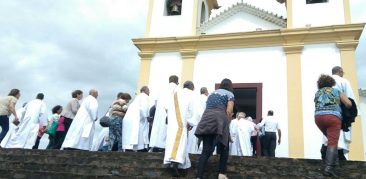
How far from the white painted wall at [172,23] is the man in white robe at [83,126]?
7.14 m

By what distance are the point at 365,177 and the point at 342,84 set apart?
179 cm

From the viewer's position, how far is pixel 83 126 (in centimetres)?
854

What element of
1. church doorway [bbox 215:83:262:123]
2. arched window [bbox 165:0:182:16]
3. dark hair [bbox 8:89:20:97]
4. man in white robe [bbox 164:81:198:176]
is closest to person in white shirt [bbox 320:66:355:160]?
man in white robe [bbox 164:81:198:176]

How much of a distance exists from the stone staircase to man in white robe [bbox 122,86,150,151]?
1.19 meters

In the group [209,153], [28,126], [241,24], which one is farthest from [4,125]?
[241,24]

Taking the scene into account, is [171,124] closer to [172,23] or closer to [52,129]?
[52,129]

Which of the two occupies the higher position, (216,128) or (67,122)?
(67,122)

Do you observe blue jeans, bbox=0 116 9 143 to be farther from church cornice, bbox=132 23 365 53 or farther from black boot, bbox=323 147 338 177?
black boot, bbox=323 147 338 177

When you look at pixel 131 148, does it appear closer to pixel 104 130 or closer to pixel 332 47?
pixel 104 130

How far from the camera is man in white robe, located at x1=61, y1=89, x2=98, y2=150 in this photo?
27.8ft

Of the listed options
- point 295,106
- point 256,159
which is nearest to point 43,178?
point 256,159

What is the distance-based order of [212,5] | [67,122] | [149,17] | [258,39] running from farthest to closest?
[212,5] → [149,17] → [258,39] → [67,122]

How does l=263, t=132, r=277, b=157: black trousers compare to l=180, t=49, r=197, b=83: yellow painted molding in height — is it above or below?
below

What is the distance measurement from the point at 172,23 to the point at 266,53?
4233 mm
